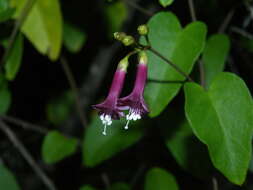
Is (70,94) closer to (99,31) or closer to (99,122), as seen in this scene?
(99,31)

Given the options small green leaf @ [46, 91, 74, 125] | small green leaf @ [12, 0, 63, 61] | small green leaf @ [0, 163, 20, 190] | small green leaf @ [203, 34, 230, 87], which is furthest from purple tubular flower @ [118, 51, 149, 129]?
small green leaf @ [46, 91, 74, 125]

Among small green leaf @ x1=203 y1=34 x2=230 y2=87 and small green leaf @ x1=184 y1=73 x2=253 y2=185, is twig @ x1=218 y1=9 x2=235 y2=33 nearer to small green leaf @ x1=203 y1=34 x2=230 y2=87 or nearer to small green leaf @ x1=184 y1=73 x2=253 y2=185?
small green leaf @ x1=203 y1=34 x2=230 y2=87

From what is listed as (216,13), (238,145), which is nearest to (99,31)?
(216,13)

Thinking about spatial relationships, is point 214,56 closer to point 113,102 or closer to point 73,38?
point 113,102

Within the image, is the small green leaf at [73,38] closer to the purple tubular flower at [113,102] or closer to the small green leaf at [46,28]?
the small green leaf at [46,28]

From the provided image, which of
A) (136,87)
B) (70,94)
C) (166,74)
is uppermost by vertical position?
(136,87)

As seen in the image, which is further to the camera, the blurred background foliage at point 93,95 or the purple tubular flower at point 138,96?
the blurred background foliage at point 93,95

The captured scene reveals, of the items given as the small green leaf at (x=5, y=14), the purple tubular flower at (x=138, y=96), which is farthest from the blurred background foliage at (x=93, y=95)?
the purple tubular flower at (x=138, y=96)
